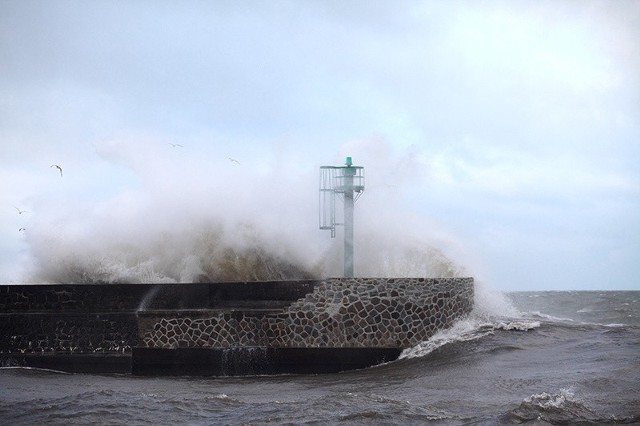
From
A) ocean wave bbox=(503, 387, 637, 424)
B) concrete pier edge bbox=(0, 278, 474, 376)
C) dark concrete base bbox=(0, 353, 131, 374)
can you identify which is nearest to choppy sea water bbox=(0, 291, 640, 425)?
ocean wave bbox=(503, 387, 637, 424)

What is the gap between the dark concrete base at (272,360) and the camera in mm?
11609

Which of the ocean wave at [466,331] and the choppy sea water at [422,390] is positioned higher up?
the ocean wave at [466,331]

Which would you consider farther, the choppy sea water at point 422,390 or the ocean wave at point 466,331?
the ocean wave at point 466,331

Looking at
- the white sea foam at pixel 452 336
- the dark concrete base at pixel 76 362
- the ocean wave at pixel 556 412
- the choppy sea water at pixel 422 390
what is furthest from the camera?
the dark concrete base at pixel 76 362

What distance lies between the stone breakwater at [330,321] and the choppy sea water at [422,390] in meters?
0.46

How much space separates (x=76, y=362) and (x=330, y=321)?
390 centimetres

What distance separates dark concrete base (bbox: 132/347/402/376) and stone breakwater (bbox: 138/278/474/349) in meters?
0.09

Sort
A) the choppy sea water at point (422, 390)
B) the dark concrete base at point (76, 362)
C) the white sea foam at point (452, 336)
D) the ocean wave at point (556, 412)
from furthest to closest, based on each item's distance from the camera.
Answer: the dark concrete base at point (76, 362), the white sea foam at point (452, 336), the choppy sea water at point (422, 390), the ocean wave at point (556, 412)

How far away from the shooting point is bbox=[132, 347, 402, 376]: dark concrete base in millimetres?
11609

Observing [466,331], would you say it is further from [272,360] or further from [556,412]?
[556,412]

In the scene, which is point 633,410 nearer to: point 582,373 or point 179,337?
point 582,373

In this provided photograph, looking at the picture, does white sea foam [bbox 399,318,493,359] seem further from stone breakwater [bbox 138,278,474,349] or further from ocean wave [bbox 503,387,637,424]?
ocean wave [bbox 503,387,637,424]

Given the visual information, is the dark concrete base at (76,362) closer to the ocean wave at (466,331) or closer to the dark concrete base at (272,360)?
the dark concrete base at (272,360)

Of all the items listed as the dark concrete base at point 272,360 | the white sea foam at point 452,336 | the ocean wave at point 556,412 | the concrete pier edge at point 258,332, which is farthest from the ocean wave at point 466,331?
the ocean wave at point 556,412
